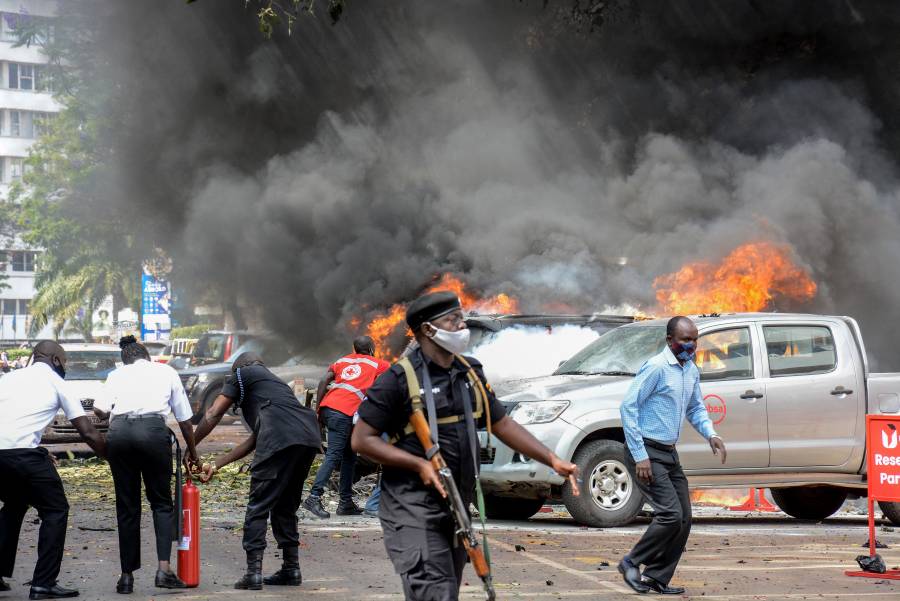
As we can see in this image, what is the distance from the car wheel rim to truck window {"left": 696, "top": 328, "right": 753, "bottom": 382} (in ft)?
3.50

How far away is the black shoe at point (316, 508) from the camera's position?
1077 cm

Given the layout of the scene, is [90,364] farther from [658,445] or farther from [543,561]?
[658,445]

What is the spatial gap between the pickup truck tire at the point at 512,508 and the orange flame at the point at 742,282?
942 centimetres

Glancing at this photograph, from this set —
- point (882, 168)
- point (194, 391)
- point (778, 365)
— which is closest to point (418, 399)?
point (778, 365)

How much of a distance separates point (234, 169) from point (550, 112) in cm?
710

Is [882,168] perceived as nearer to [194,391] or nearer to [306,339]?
[306,339]

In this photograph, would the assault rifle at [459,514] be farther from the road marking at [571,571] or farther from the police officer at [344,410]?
the police officer at [344,410]

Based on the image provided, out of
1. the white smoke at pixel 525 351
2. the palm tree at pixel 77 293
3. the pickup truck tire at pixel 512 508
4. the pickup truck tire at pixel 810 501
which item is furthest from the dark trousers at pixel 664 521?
the palm tree at pixel 77 293

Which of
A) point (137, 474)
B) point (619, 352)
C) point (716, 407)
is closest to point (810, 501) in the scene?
point (716, 407)

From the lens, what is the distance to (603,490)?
394 inches

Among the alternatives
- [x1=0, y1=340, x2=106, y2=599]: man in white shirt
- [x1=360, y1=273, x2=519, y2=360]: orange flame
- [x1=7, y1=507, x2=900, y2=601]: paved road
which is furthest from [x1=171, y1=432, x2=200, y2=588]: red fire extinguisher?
[x1=360, y1=273, x2=519, y2=360]: orange flame

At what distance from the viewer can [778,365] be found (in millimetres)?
10547

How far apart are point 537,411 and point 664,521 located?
310cm

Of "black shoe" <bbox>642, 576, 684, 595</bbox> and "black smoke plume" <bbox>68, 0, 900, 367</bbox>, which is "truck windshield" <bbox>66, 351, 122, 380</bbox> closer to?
"black smoke plume" <bbox>68, 0, 900, 367</bbox>
